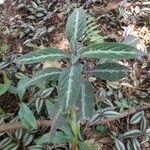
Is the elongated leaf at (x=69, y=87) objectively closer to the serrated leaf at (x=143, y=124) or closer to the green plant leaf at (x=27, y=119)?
the green plant leaf at (x=27, y=119)

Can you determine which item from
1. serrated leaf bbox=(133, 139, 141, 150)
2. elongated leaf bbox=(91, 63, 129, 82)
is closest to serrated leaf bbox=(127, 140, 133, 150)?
serrated leaf bbox=(133, 139, 141, 150)

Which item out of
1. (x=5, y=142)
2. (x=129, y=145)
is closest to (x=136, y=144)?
(x=129, y=145)

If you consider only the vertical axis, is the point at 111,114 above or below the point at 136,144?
above

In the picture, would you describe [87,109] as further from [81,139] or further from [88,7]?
[88,7]

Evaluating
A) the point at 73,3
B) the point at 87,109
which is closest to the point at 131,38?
the point at 87,109

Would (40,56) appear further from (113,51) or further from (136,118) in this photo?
(136,118)

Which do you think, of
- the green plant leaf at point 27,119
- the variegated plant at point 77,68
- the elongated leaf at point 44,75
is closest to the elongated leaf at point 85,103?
the variegated plant at point 77,68
